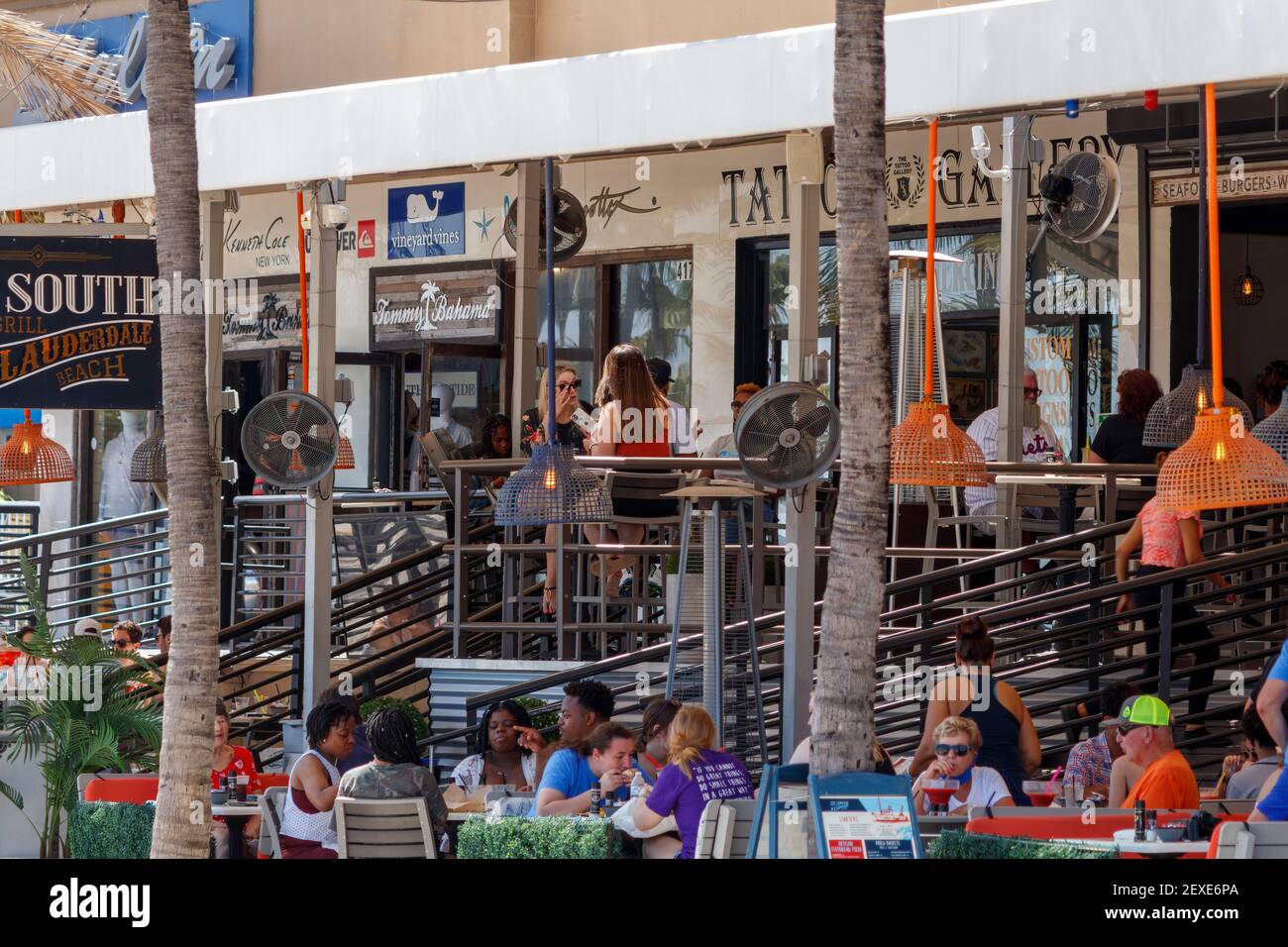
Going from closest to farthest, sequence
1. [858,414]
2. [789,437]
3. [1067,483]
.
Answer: [858,414], [789,437], [1067,483]

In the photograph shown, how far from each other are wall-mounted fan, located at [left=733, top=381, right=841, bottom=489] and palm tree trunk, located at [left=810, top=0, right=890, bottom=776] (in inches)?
66.1

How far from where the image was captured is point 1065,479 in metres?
10.3

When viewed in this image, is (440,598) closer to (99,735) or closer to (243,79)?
(99,735)

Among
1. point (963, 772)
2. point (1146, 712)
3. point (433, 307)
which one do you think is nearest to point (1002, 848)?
point (1146, 712)

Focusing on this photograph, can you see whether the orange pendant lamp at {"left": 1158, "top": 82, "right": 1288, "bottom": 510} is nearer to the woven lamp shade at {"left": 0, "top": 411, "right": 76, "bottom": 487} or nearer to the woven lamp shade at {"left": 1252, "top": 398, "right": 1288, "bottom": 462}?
the woven lamp shade at {"left": 1252, "top": 398, "right": 1288, "bottom": 462}

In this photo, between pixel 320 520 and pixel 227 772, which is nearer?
pixel 227 772

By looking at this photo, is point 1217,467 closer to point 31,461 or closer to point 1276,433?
A: point 1276,433

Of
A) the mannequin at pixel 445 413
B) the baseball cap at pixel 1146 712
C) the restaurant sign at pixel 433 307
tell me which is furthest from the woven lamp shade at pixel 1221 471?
the mannequin at pixel 445 413

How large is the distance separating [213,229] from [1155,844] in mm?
6863

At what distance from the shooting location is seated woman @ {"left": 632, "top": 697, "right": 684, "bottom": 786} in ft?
29.5

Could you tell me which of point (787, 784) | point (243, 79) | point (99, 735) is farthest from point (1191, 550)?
point (243, 79)

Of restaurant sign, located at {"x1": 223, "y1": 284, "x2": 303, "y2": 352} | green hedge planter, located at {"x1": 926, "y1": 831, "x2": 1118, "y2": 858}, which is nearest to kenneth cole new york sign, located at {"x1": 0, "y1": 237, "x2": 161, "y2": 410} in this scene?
green hedge planter, located at {"x1": 926, "y1": 831, "x2": 1118, "y2": 858}

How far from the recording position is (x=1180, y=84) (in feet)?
24.7
